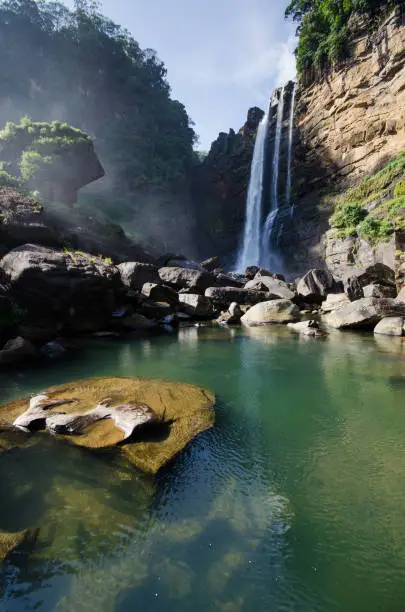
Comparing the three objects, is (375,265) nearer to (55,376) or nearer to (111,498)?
(55,376)

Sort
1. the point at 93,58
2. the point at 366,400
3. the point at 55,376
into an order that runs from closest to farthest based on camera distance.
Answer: the point at 366,400, the point at 55,376, the point at 93,58

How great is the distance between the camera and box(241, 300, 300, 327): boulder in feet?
48.4

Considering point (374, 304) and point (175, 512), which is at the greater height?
point (374, 304)

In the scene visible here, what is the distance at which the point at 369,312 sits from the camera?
41.4 feet

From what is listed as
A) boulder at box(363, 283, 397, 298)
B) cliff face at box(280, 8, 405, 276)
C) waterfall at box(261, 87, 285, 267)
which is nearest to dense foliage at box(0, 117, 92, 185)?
waterfall at box(261, 87, 285, 267)

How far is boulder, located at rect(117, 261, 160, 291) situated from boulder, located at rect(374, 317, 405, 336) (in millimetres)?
9794

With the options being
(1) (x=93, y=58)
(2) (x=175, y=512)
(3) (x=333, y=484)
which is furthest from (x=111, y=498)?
(1) (x=93, y=58)

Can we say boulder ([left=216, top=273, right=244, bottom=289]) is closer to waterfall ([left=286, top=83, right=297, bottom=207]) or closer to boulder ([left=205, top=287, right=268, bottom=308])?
boulder ([left=205, top=287, right=268, bottom=308])

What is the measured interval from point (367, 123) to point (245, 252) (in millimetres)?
14363

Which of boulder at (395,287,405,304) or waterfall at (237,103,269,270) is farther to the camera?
waterfall at (237,103,269,270)

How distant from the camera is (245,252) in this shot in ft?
113

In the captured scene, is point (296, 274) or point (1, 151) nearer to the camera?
point (1, 151)

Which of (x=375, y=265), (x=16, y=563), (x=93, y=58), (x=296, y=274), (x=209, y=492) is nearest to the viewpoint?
(x=16, y=563)

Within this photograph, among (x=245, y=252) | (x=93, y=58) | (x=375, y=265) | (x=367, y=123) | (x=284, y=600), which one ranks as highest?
(x=93, y=58)
